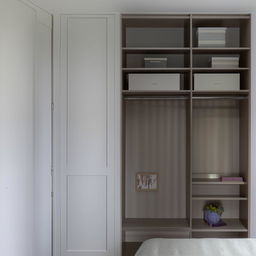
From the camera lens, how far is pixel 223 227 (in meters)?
3.00

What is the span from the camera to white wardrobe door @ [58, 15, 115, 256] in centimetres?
289

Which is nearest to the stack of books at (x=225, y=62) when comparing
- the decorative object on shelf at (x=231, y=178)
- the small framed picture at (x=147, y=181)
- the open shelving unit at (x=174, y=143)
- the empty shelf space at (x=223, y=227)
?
the open shelving unit at (x=174, y=143)

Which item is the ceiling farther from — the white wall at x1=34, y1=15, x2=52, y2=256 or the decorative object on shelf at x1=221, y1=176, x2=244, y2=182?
the decorative object on shelf at x1=221, y1=176, x2=244, y2=182

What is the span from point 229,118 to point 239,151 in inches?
14.3

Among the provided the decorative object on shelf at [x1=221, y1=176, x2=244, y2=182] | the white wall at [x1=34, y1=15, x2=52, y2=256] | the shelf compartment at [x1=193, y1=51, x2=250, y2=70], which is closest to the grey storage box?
the shelf compartment at [x1=193, y1=51, x2=250, y2=70]

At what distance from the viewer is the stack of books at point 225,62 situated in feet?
9.71

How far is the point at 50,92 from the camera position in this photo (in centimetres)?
286

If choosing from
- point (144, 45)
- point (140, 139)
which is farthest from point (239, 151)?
point (144, 45)

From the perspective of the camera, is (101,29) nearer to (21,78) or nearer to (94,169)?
(21,78)

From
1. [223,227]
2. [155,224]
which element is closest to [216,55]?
[223,227]

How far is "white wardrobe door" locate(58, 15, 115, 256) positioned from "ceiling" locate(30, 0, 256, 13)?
0.11 meters

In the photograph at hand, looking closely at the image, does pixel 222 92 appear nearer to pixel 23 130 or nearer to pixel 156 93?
pixel 156 93

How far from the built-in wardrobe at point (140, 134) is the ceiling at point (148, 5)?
7 centimetres

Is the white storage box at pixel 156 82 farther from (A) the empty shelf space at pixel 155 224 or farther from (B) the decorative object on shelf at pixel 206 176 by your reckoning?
(A) the empty shelf space at pixel 155 224
